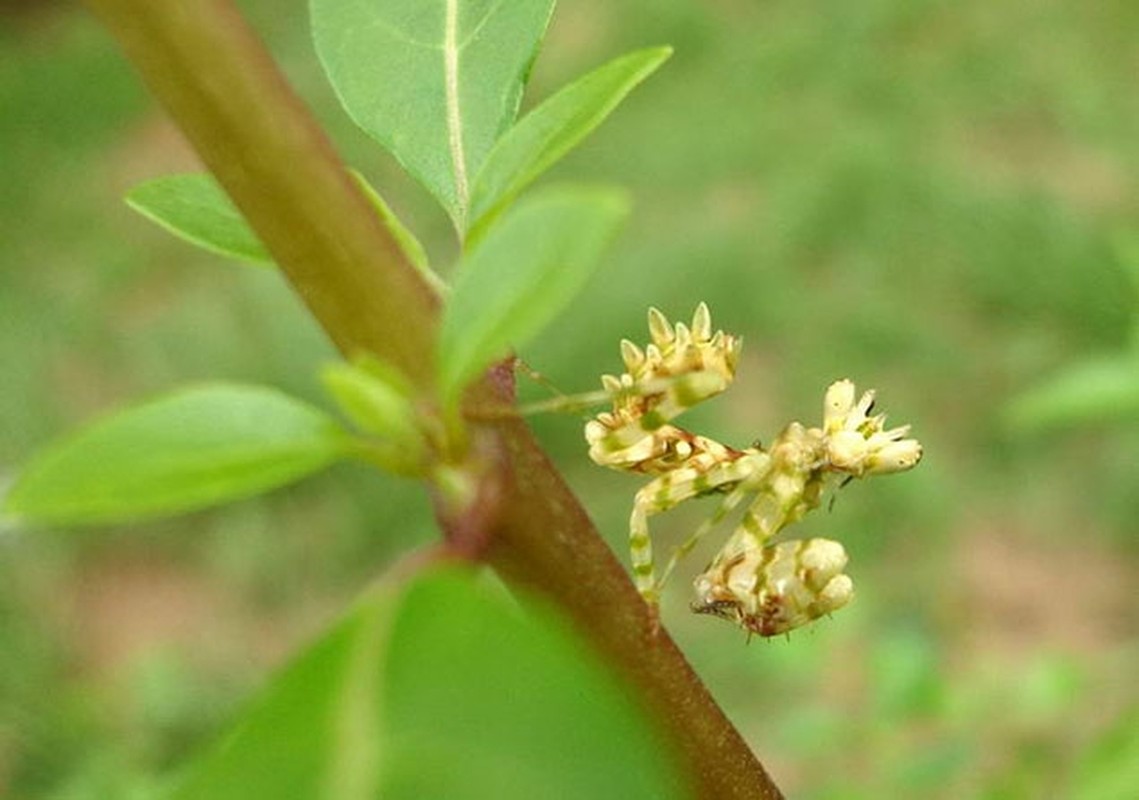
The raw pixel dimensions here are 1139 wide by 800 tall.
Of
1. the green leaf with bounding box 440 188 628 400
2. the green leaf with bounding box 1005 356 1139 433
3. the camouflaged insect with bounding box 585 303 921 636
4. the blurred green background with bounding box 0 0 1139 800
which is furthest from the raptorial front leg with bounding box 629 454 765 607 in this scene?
the blurred green background with bounding box 0 0 1139 800

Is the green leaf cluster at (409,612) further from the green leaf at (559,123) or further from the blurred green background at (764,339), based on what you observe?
the blurred green background at (764,339)

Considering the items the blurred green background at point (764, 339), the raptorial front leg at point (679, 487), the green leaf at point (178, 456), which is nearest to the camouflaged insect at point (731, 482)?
the raptorial front leg at point (679, 487)

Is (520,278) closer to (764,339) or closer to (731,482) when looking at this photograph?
(731,482)

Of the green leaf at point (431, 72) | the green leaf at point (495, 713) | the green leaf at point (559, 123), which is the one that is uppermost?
the green leaf at point (431, 72)

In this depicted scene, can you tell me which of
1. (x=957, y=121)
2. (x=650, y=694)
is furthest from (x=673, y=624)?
(x=650, y=694)

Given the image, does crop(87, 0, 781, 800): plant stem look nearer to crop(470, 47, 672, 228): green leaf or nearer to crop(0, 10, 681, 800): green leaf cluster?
crop(0, 10, 681, 800): green leaf cluster

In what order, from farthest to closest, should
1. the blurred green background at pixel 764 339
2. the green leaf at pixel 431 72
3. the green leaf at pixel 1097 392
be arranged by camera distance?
1. the blurred green background at pixel 764 339
2. the green leaf at pixel 1097 392
3. the green leaf at pixel 431 72
